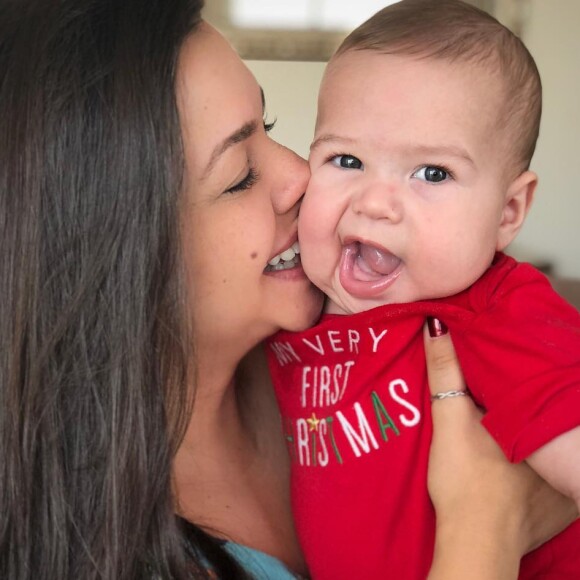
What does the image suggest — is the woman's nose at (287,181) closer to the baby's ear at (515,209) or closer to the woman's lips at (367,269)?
the woman's lips at (367,269)

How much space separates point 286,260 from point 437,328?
0.28 metres

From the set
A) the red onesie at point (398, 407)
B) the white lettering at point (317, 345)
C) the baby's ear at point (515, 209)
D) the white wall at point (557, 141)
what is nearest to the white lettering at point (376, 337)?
the red onesie at point (398, 407)

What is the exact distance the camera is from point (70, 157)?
1.00m

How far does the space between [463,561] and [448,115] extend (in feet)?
1.93

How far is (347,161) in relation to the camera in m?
1.19

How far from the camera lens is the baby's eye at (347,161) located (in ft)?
3.88

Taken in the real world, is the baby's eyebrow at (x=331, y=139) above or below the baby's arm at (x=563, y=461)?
above

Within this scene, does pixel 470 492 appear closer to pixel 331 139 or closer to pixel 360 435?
pixel 360 435

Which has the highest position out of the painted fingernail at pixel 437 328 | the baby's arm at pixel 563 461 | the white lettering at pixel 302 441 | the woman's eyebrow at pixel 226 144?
the woman's eyebrow at pixel 226 144

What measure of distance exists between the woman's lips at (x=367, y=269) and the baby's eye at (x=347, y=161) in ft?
0.36

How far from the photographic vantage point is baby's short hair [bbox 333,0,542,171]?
1134 mm

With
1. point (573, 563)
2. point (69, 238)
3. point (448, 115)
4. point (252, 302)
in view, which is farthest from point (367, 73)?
point (573, 563)

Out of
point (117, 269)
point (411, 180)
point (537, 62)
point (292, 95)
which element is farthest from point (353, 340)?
point (537, 62)

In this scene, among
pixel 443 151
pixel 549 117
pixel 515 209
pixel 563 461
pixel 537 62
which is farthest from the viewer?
pixel 549 117
